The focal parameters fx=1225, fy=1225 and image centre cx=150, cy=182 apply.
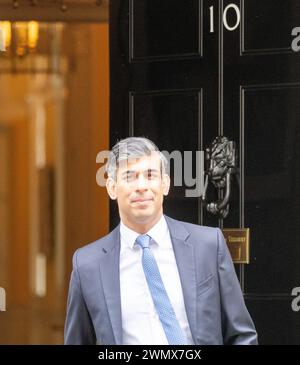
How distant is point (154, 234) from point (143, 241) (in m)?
0.06

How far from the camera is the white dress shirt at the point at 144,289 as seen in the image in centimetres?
518

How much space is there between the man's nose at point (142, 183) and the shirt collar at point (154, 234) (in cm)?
17

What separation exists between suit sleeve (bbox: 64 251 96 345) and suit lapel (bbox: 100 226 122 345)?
11cm

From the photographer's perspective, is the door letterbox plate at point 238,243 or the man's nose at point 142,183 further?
the door letterbox plate at point 238,243

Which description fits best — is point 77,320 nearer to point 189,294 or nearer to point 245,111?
point 189,294

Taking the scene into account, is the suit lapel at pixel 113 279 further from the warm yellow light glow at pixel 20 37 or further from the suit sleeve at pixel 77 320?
the warm yellow light glow at pixel 20 37

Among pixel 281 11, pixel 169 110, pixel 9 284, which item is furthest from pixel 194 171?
pixel 9 284

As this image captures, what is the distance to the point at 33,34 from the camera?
7.10 m

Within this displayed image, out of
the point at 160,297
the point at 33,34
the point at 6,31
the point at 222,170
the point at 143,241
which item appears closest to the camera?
the point at 160,297

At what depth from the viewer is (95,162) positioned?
7.02 metres

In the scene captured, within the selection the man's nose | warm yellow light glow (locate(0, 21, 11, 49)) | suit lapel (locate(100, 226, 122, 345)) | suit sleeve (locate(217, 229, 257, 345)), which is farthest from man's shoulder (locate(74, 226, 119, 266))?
warm yellow light glow (locate(0, 21, 11, 49))

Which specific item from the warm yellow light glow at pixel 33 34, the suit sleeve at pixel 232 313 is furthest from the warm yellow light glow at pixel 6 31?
the suit sleeve at pixel 232 313

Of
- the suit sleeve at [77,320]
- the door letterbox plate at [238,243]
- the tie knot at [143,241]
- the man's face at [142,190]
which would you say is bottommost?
the suit sleeve at [77,320]

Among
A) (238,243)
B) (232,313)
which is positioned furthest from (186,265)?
(238,243)
